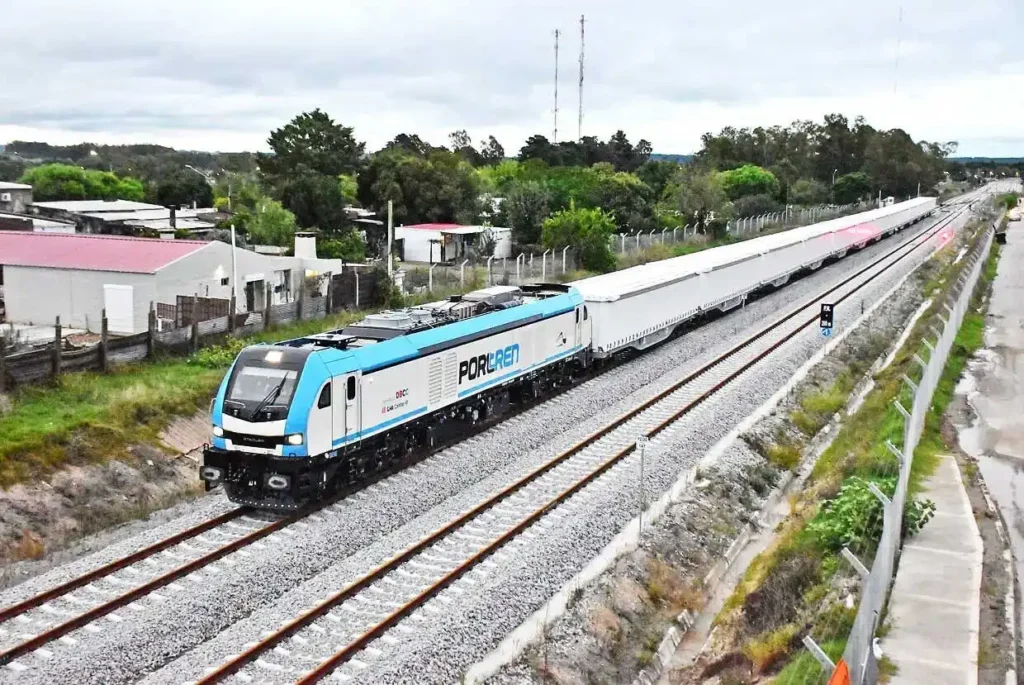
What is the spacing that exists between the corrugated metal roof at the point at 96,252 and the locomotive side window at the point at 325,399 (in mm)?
12739

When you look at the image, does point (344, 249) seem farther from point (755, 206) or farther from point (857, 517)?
point (755, 206)

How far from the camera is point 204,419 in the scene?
22906 millimetres

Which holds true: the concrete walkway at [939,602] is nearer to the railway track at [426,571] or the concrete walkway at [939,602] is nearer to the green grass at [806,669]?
the green grass at [806,669]

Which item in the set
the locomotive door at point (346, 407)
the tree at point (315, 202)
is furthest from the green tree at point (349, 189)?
the locomotive door at point (346, 407)

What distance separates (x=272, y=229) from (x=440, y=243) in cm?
1071

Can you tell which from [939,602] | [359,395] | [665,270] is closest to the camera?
[939,602]

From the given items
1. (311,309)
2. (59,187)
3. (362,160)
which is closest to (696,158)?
(362,160)

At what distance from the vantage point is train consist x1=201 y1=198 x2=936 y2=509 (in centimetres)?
1683

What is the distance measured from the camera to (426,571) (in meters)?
15.2

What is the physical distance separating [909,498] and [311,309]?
19.8m

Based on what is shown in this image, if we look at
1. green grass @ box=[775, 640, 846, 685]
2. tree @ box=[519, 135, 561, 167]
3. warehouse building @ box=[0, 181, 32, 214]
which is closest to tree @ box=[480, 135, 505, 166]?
tree @ box=[519, 135, 561, 167]

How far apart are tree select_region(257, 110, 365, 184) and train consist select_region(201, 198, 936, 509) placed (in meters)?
41.7

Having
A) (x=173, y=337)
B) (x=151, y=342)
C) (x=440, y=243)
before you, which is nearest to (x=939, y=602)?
(x=151, y=342)

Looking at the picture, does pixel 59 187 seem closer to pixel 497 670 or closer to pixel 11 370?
pixel 11 370
